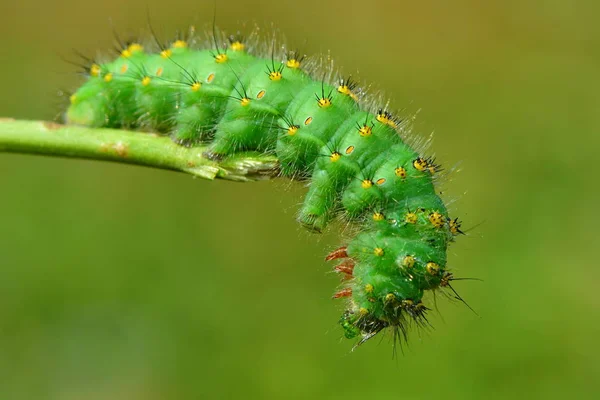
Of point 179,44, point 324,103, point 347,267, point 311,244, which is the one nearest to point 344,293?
point 347,267

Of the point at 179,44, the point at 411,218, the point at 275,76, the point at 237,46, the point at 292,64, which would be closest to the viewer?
the point at 411,218

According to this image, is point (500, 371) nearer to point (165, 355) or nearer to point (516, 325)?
point (516, 325)

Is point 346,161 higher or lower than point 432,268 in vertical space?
higher

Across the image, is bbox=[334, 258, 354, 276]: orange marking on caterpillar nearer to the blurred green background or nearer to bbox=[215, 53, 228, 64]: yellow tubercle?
the blurred green background

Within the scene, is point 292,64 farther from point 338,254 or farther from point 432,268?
point 432,268

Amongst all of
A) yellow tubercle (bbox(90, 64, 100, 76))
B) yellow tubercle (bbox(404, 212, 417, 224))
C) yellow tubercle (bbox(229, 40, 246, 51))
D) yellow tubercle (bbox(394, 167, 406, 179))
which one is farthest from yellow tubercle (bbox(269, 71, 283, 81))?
yellow tubercle (bbox(90, 64, 100, 76))

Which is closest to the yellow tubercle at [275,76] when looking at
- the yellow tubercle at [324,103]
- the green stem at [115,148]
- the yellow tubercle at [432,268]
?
the yellow tubercle at [324,103]

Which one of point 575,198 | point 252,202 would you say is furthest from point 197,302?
point 575,198
